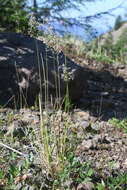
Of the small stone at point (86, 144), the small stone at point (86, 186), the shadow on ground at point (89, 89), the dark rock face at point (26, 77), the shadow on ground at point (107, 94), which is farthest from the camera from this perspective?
the shadow on ground at point (107, 94)

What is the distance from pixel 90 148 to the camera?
4.40 metres

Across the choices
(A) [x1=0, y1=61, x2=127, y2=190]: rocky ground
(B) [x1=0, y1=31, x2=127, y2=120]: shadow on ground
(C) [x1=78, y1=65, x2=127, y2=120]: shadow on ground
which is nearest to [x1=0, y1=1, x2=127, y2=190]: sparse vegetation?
(A) [x1=0, y1=61, x2=127, y2=190]: rocky ground

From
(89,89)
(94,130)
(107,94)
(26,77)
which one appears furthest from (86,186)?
(89,89)

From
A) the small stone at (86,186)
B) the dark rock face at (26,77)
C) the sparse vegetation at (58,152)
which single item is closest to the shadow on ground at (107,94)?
the dark rock face at (26,77)

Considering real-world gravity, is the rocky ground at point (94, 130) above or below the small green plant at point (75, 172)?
below

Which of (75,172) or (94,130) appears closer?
(75,172)

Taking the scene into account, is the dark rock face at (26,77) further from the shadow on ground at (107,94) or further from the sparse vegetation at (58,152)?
the shadow on ground at (107,94)

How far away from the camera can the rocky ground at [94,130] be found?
3941mm

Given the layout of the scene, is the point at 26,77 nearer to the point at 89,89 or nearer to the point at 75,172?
the point at 89,89

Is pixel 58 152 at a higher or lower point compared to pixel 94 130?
higher

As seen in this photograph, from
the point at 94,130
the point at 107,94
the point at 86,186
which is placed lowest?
the point at 107,94

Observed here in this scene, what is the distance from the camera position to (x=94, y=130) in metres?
4.98

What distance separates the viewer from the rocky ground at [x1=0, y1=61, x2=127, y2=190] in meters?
3.94

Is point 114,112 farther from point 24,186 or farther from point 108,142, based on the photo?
point 24,186
